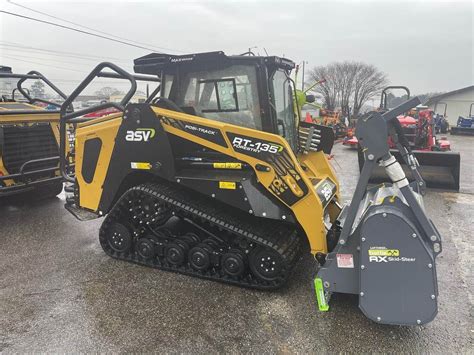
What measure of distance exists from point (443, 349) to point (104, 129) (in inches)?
146

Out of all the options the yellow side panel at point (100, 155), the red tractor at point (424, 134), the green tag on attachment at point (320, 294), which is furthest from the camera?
the red tractor at point (424, 134)

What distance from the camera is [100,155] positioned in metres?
4.29

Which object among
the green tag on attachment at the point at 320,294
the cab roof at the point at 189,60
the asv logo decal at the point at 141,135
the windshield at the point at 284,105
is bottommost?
the green tag on attachment at the point at 320,294

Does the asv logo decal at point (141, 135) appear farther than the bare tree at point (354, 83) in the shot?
No

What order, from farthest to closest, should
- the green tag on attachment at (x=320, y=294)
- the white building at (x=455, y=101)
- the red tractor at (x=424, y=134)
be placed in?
the white building at (x=455, y=101)
the red tractor at (x=424, y=134)
the green tag on attachment at (x=320, y=294)

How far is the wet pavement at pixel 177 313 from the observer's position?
9.53 ft

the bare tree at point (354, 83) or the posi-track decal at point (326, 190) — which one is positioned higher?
the bare tree at point (354, 83)

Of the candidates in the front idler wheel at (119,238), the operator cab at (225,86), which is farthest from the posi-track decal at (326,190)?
the front idler wheel at (119,238)

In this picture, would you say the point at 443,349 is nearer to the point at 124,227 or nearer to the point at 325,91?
the point at 124,227

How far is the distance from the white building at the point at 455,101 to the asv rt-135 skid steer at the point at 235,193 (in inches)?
1523

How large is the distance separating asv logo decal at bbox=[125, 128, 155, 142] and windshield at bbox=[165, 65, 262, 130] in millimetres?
455

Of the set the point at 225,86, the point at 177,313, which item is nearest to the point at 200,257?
the point at 177,313

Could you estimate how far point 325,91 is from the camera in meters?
36.9

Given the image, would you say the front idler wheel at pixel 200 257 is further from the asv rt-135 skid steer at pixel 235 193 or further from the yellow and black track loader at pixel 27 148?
the yellow and black track loader at pixel 27 148
